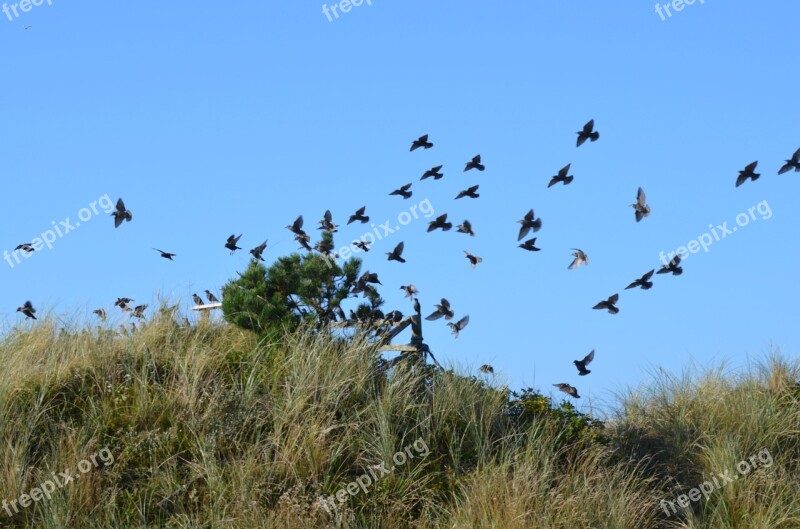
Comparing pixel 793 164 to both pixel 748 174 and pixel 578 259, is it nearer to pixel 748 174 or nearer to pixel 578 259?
pixel 748 174

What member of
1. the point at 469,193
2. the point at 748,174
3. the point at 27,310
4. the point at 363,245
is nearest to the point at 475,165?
the point at 469,193

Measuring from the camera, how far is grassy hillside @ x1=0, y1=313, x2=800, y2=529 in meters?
10.9

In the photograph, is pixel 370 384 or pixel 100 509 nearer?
pixel 100 509

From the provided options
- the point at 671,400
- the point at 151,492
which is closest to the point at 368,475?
the point at 151,492

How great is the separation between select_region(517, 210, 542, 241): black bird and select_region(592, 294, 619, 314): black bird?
5.15 feet

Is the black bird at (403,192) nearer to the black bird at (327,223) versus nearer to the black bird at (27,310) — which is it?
the black bird at (327,223)

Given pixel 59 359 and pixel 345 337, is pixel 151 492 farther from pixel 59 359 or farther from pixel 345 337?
pixel 345 337

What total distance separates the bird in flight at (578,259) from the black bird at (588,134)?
196 cm

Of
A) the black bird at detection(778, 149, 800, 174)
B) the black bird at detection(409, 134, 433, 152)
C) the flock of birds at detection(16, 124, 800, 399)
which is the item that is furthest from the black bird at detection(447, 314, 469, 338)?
the black bird at detection(778, 149, 800, 174)

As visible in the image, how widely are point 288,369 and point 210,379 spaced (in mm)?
1059

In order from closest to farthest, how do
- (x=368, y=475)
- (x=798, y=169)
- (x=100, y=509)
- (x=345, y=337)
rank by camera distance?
(x=100, y=509), (x=368, y=475), (x=345, y=337), (x=798, y=169)

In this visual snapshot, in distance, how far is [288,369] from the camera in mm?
12992

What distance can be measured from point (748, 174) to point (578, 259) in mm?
3743

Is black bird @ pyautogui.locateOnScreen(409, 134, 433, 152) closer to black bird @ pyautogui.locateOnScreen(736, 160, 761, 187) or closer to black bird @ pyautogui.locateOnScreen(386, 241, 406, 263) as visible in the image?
black bird @ pyautogui.locateOnScreen(386, 241, 406, 263)
